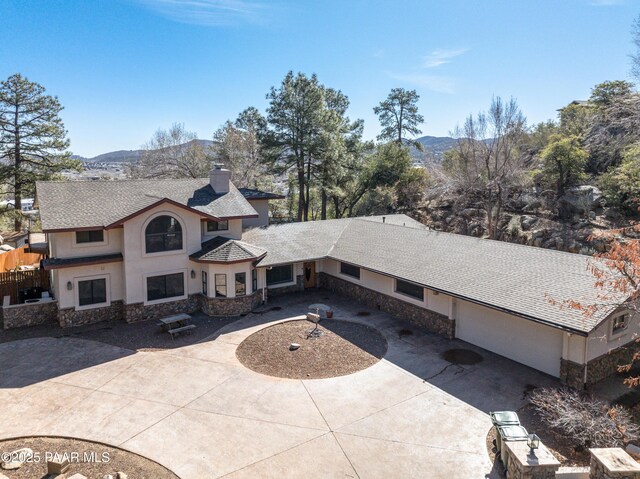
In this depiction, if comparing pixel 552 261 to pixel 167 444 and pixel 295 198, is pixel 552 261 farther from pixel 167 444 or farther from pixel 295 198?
pixel 295 198

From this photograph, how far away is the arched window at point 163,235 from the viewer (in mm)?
17641

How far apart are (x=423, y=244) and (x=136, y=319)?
14629 mm

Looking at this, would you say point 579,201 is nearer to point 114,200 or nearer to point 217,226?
point 217,226

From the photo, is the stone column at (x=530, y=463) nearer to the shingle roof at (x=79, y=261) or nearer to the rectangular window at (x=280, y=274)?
the rectangular window at (x=280, y=274)

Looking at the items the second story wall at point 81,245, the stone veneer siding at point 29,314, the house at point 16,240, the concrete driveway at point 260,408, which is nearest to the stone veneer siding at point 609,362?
the concrete driveway at point 260,408

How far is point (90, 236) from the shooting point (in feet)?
55.9

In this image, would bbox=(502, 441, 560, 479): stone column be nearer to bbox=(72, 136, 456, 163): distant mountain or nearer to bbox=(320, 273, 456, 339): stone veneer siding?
bbox=(320, 273, 456, 339): stone veneer siding

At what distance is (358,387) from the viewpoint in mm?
11992

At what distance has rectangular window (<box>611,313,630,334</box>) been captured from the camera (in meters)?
12.2

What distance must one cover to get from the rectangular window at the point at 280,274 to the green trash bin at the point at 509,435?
14688 mm

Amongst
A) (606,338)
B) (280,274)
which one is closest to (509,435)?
(606,338)

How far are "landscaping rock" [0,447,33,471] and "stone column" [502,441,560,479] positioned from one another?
1061 centimetres

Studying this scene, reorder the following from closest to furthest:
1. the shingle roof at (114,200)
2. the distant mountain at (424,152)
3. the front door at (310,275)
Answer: the shingle roof at (114,200) → the front door at (310,275) → the distant mountain at (424,152)

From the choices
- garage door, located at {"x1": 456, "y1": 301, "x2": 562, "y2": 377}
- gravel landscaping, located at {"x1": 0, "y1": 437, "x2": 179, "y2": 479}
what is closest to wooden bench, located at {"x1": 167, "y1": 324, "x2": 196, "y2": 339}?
gravel landscaping, located at {"x1": 0, "y1": 437, "x2": 179, "y2": 479}
